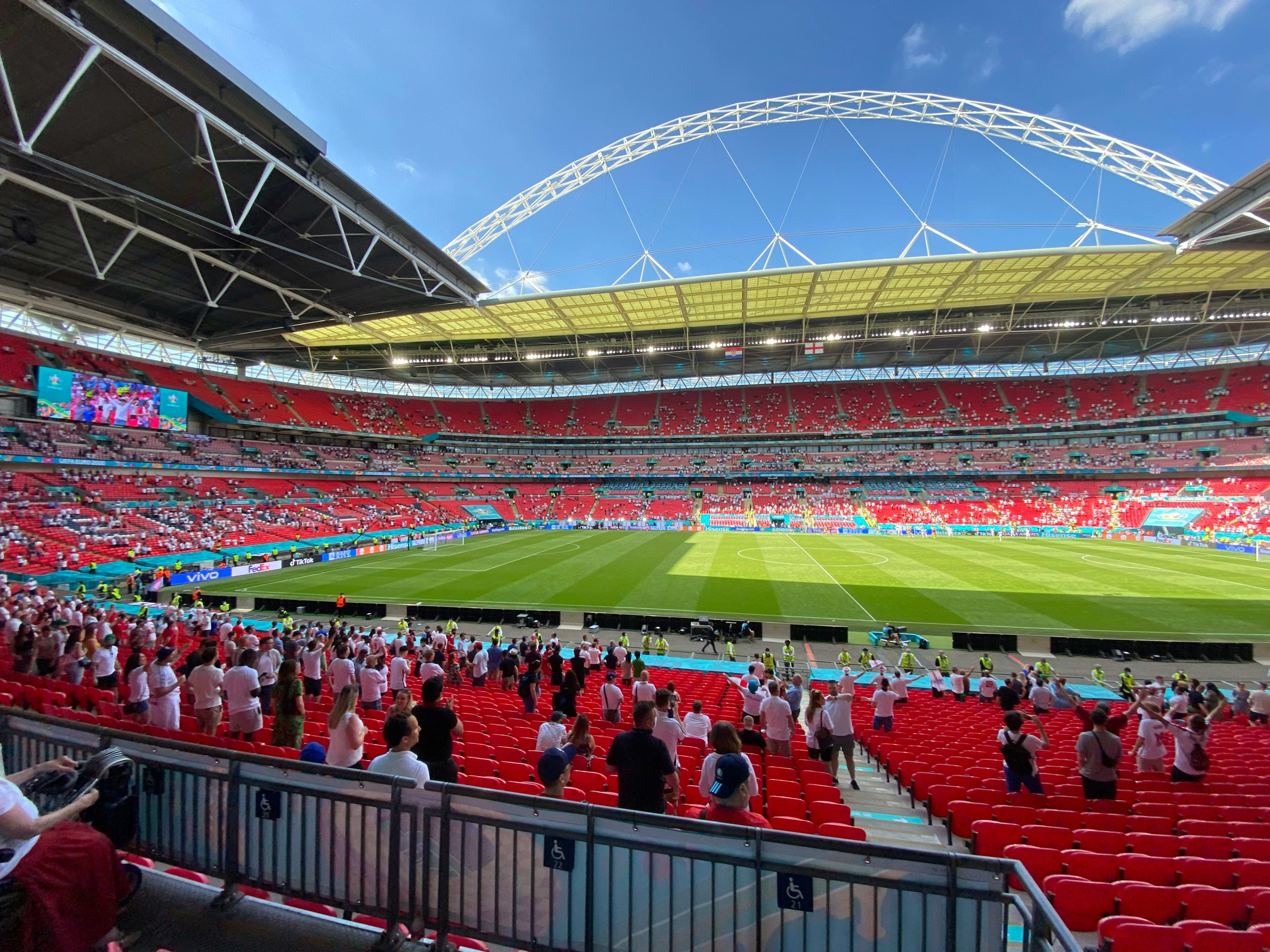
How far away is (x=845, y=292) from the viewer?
116 ft

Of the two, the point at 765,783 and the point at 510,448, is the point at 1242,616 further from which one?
the point at 510,448

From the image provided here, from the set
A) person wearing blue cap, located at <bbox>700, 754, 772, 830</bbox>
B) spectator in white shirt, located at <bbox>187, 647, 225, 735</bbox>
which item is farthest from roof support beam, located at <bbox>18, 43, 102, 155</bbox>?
person wearing blue cap, located at <bbox>700, 754, 772, 830</bbox>

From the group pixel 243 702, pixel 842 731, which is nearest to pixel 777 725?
pixel 842 731

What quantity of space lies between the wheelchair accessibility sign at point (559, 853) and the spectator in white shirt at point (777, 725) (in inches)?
195

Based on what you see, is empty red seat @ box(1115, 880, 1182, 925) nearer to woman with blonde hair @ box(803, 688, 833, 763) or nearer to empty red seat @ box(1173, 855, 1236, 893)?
empty red seat @ box(1173, 855, 1236, 893)

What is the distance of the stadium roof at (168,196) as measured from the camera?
14.7 metres

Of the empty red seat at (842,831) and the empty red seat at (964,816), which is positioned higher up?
the empty red seat at (842,831)

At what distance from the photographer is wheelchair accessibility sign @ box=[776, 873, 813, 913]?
2.50 m

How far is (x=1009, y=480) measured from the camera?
59.8 m

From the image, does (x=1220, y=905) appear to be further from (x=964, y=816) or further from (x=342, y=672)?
(x=342, y=672)

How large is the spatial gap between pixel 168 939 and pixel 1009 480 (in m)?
72.7

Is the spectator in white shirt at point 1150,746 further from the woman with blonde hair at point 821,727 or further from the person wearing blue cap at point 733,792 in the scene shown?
the person wearing blue cap at point 733,792

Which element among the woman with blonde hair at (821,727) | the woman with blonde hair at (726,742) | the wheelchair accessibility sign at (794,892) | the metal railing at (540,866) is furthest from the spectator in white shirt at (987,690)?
the wheelchair accessibility sign at (794,892)

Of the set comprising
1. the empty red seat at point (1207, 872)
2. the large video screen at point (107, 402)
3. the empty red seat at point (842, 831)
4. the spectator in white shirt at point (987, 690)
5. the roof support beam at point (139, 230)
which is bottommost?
the spectator in white shirt at point (987, 690)
